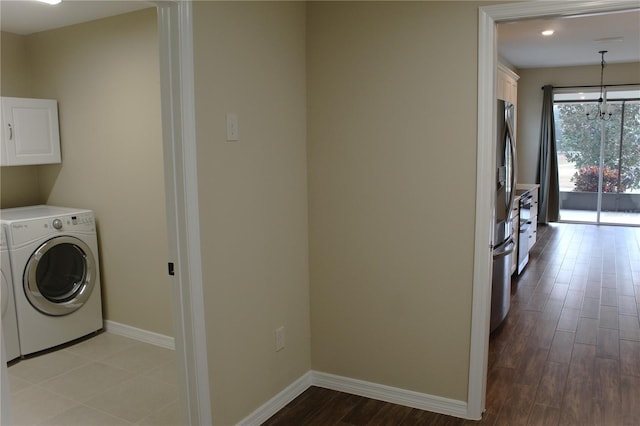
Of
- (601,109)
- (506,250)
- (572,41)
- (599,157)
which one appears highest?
→ (572,41)

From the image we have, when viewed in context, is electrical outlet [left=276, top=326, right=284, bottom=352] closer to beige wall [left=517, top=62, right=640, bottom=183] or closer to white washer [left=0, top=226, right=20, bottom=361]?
white washer [left=0, top=226, right=20, bottom=361]

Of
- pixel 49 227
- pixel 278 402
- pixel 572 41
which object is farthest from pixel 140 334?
pixel 572 41

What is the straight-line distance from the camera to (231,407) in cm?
254

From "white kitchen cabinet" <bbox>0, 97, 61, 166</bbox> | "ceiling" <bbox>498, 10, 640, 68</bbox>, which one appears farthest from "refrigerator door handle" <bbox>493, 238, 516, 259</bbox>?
"white kitchen cabinet" <bbox>0, 97, 61, 166</bbox>

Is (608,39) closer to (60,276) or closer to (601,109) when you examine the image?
(601,109)

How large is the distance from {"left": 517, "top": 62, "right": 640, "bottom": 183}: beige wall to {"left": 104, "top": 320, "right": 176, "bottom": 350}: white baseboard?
274 inches

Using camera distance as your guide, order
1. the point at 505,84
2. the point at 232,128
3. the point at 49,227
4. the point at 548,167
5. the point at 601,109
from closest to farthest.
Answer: the point at 232,128 < the point at 49,227 < the point at 505,84 < the point at 601,109 < the point at 548,167

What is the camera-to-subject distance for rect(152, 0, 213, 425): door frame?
2.15 meters

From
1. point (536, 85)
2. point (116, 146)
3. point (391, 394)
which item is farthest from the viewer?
point (536, 85)

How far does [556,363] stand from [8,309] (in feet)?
12.2

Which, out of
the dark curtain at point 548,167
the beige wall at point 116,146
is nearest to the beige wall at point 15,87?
the beige wall at point 116,146

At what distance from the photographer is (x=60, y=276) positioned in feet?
12.9

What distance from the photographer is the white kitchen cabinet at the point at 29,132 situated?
12.7 feet

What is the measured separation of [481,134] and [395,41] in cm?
67
